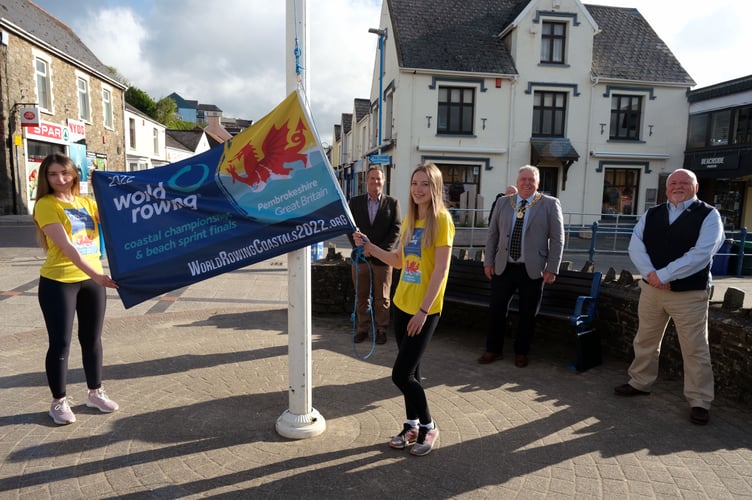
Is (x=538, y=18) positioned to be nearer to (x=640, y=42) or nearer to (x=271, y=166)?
(x=640, y=42)

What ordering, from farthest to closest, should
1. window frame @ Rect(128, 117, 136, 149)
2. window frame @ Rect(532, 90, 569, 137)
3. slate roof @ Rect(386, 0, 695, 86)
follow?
window frame @ Rect(128, 117, 136, 149)
window frame @ Rect(532, 90, 569, 137)
slate roof @ Rect(386, 0, 695, 86)

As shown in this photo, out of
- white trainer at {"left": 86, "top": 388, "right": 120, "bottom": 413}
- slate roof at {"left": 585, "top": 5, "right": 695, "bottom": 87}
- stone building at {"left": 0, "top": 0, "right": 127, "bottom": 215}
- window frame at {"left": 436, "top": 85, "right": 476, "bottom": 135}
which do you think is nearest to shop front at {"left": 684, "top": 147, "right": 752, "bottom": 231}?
slate roof at {"left": 585, "top": 5, "right": 695, "bottom": 87}

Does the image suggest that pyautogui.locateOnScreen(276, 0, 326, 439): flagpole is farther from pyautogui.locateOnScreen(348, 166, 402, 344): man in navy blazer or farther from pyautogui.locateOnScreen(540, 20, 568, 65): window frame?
pyautogui.locateOnScreen(540, 20, 568, 65): window frame

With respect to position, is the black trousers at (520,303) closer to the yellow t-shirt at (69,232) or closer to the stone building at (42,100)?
the yellow t-shirt at (69,232)

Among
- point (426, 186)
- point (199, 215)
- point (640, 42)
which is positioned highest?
point (640, 42)

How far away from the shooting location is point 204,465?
10.6ft

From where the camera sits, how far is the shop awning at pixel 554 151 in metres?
20.2

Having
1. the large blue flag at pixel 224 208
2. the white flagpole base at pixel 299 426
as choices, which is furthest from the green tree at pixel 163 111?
the white flagpole base at pixel 299 426

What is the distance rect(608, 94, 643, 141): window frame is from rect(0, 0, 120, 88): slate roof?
2403 cm

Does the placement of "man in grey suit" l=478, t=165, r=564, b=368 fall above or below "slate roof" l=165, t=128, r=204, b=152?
below

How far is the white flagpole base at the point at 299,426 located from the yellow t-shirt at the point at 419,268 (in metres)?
1.09

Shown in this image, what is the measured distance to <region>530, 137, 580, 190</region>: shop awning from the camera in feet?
66.4

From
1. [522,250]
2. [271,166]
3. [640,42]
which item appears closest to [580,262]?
[522,250]

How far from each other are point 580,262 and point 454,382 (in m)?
10.1
